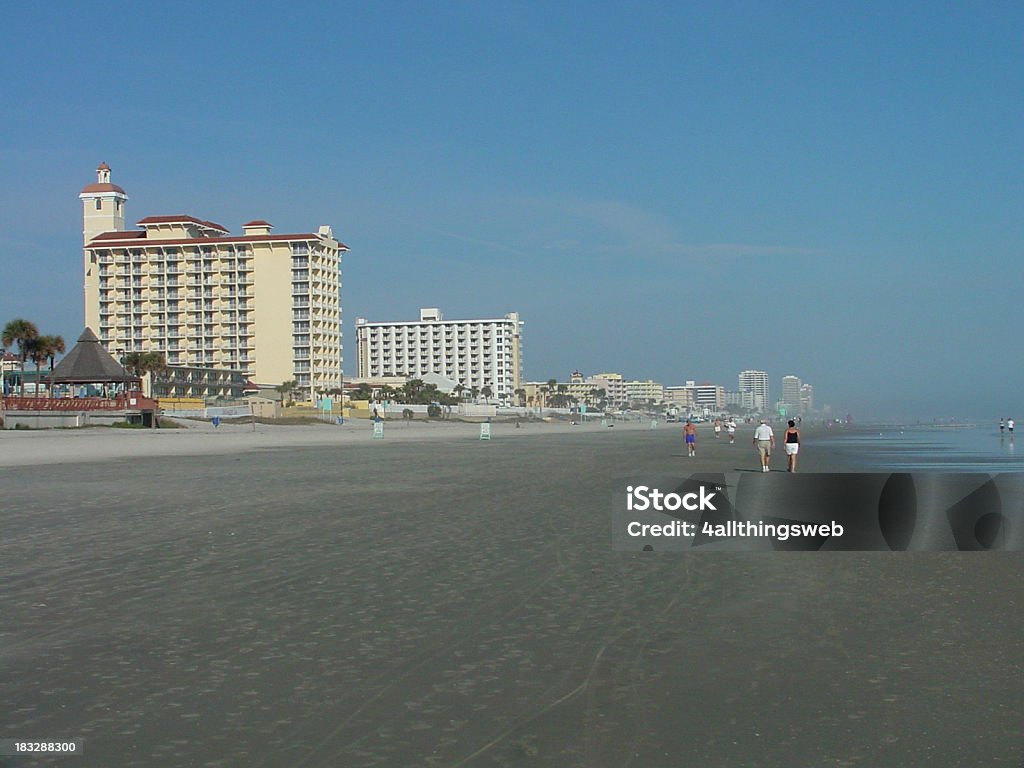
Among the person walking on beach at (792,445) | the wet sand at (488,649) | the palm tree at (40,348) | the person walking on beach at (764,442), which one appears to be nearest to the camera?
the wet sand at (488,649)

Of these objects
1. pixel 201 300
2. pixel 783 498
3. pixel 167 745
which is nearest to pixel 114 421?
pixel 783 498

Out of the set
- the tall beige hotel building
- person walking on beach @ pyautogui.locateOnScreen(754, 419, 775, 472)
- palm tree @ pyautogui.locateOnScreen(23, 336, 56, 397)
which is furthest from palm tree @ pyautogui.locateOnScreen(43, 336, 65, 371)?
person walking on beach @ pyautogui.locateOnScreen(754, 419, 775, 472)

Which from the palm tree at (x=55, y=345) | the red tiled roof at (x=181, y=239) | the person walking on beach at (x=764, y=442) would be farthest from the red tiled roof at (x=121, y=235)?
the person walking on beach at (x=764, y=442)

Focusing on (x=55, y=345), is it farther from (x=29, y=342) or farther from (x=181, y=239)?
(x=181, y=239)

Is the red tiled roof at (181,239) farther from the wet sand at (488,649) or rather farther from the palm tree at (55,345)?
the wet sand at (488,649)

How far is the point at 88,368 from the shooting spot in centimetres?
7481

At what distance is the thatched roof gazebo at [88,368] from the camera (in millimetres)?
72500

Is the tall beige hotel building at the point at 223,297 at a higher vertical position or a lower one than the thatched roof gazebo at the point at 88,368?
higher

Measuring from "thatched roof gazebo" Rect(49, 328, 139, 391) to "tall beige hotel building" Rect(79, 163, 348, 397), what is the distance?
6491cm

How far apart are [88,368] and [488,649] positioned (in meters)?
73.5

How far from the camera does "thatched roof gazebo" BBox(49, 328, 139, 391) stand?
7250 centimetres

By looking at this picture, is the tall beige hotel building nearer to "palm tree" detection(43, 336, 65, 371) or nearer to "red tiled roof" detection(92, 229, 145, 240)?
"red tiled roof" detection(92, 229, 145, 240)

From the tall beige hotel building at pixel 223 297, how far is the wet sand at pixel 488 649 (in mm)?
131486

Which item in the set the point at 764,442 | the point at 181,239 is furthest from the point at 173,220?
the point at 764,442
